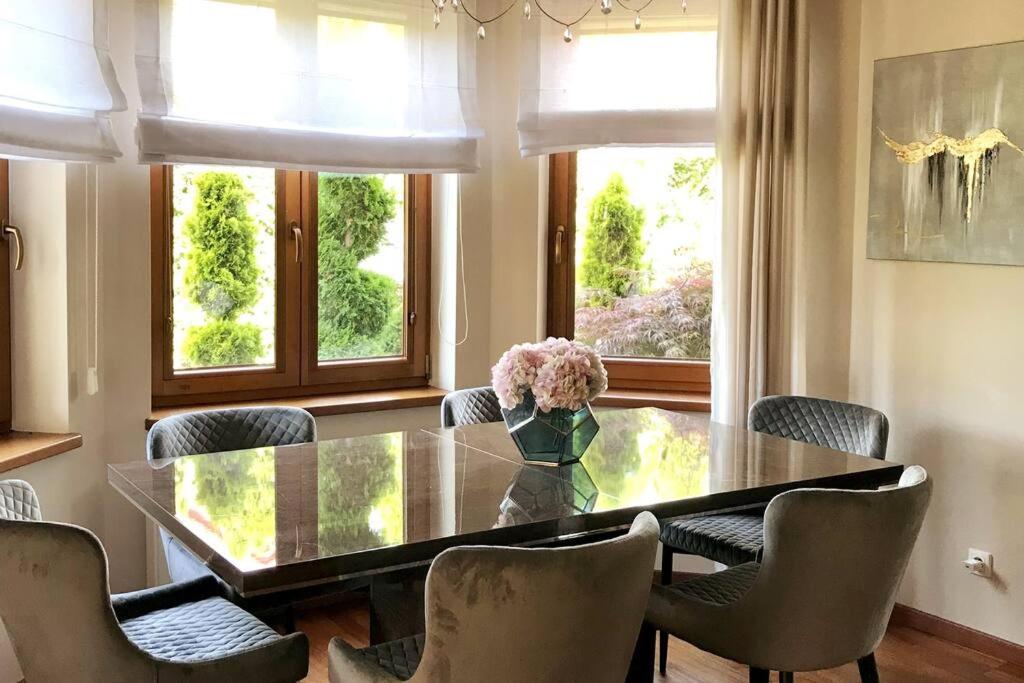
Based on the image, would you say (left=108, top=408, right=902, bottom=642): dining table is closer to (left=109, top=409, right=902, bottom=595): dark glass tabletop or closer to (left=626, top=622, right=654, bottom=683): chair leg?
(left=109, top=409, right=902, bottom=595): dark glass tabletop

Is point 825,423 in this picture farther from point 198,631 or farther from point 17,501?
point 17,501

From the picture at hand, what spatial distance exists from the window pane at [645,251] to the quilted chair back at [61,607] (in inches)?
111

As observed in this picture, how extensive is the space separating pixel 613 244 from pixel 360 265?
42.3 inches

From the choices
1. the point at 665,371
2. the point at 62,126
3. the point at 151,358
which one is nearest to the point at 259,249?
the point at 151,358

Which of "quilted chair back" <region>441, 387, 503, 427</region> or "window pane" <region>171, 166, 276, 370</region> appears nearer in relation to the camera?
"quilted chair back" <region>441, 387, 503, 427</region>

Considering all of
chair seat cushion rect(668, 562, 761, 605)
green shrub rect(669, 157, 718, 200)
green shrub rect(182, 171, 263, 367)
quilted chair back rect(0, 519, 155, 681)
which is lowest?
chair seat cushion rect(668, 562, 761, 605)

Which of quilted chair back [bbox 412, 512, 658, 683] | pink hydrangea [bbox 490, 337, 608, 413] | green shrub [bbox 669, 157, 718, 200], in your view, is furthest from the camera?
green shrub [bbox 669, 157, 718, 200]

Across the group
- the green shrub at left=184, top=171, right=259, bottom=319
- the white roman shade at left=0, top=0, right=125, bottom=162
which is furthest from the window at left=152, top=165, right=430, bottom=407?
the white roman shade at left=0, top=0, right=125, bottom=162

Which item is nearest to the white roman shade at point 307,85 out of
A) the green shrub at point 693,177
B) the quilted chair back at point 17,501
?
the green shrub at point 693,177

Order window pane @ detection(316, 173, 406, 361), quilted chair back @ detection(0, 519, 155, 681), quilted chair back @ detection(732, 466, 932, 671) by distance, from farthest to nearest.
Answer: window pane @ detection(316, 173, 406, 361) < quilted chair back @ detection(732, 466, 932, 671) < quilted chair back @ detection(0, 519, 155, 681)

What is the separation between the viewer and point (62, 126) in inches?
128

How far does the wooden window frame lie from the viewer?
4.55 m

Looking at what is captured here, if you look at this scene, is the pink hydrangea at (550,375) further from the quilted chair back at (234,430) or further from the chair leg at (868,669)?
the chair leg at (868,669)

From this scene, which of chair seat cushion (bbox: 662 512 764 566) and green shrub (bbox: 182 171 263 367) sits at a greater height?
green shrub (bbox: 182 171 263 367)
